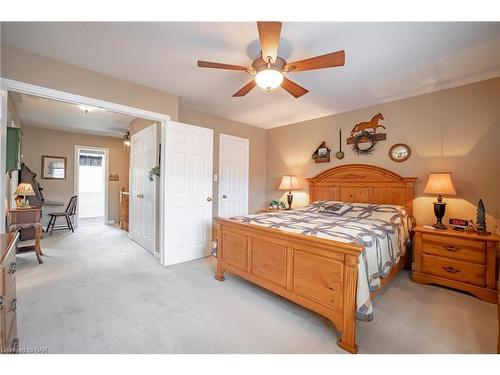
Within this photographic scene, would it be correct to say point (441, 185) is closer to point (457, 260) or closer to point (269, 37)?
point (457, 260)

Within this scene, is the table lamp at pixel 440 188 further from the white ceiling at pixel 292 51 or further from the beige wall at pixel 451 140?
the white ceiling at pixel 292 51

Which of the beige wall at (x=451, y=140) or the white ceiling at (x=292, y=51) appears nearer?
the white ceiling at (x=292, y=51)

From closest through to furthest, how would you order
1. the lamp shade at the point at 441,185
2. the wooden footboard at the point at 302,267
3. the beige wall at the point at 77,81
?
the wooden footboard at the point at 302,267 < the beige wall at the point at 77,81 < the lamp shade at the point at 441,185

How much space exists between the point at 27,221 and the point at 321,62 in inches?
179

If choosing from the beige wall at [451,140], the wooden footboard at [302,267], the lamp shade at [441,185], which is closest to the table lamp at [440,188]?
the lamp shade at [441,185]

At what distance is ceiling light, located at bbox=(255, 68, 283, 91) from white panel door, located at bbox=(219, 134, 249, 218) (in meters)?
2.57

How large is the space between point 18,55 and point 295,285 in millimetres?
3418

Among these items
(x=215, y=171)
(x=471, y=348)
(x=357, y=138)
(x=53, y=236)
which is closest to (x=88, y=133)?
(x=53, y=236)

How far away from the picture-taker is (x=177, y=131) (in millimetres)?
3193

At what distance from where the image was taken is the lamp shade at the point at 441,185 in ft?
8.55

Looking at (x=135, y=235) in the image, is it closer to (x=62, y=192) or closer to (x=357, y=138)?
(x=62, y=192)

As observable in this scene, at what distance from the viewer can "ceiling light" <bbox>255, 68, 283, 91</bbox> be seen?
181 cm

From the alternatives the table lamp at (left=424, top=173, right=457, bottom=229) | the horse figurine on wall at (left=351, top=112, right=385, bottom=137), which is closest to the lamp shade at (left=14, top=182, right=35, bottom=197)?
the horse figurine on wall at (left=351, top=112, right=385, bottom=137)

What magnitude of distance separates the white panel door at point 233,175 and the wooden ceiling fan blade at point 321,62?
2666mm
